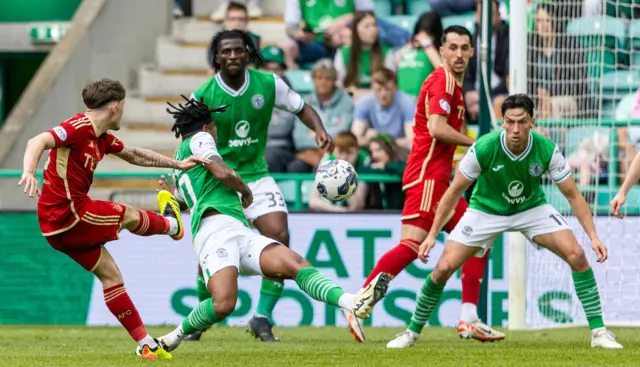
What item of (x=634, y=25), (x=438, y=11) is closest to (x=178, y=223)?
(x=634, y=25)

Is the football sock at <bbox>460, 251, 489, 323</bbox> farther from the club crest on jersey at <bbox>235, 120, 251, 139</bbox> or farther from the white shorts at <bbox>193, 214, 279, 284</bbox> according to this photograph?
the white shorts at <bbox>193, 214, 279, 284</bbox>

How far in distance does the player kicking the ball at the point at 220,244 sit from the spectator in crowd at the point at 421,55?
612 cm

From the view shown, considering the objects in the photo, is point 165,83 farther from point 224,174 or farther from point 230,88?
point 224,174

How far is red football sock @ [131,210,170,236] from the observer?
29.9 ft

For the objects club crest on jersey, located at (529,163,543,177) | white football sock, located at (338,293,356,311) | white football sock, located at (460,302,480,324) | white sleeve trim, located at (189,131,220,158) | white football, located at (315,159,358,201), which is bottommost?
white football sock, located at (460,302,480,324)

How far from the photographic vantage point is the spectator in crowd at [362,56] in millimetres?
15297

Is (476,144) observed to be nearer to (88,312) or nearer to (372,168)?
(372,168)

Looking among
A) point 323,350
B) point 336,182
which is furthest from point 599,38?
point 323,350

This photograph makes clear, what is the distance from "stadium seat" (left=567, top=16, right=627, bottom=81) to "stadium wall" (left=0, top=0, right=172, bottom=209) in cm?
616

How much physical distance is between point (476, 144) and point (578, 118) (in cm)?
375

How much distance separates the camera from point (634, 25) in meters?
13.5

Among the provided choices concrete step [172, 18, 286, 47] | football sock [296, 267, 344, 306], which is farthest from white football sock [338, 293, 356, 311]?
concrete step [172, 18, 286, 47]

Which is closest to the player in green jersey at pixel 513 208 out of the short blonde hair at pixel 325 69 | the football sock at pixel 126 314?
the football sock at pixel 126 314

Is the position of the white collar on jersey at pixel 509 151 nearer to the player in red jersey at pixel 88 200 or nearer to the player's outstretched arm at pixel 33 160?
the player in red jersey at pixel 88 200
